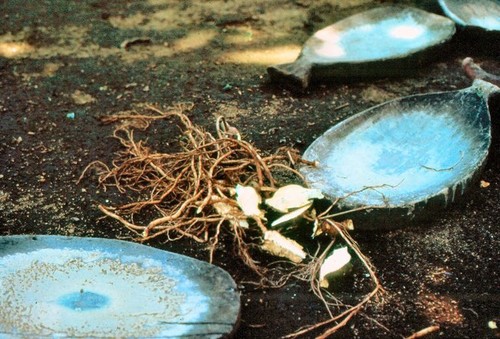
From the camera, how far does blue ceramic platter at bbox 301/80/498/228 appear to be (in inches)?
81.0

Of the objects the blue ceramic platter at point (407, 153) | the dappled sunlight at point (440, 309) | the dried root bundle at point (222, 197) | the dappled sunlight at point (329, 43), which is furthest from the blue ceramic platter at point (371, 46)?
the dappled sunlight at point (440, 309)

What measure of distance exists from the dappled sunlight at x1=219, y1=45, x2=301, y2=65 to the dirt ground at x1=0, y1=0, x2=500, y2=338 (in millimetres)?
10

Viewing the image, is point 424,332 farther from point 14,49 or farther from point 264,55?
point 14,49

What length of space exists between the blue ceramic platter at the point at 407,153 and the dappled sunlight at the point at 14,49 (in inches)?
66.4

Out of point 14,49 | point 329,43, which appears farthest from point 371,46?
point 14,49

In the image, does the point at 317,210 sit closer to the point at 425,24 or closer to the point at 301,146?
the point at 301,146

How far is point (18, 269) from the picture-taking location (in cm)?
183

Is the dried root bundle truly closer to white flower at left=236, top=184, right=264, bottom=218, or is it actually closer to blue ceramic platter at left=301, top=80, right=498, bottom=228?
white flower at left=236, top=184, right=264, bottom=218

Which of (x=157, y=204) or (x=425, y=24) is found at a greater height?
(x=425, y=24)

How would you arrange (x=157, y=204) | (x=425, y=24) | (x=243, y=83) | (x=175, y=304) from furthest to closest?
(x=425, y=24) < (x=243, y=83) < (x=157, y=204) < (x=175, y=304)

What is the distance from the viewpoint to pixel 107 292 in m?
1.78

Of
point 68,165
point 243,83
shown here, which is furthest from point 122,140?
point 243,83

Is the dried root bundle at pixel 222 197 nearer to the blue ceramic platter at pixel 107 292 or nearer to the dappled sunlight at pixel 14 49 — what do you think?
the blue ceramic platter at pixel 107 292

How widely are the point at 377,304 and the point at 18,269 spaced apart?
1029 millimetres
